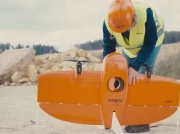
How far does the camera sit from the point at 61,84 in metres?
3.51

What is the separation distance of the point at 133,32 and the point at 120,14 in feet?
1.74

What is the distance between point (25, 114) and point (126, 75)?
103 inches

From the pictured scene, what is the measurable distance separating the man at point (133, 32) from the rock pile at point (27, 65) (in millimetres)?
10567

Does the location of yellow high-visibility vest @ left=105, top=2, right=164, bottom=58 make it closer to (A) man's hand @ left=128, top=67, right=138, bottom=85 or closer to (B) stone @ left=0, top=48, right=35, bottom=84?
(A) man's hand @ left=128, top=67, right=138, bottom=85

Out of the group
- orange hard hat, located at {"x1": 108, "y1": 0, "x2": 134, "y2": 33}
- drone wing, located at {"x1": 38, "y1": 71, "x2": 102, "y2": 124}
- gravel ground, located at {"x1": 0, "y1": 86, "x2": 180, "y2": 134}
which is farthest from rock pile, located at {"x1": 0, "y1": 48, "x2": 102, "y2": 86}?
orange hard hat, located at {"x1": 108, "y1": 0, "x2": 134, "y2": 33}

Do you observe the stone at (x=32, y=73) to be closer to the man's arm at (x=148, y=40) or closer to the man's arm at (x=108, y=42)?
the man's arm at (x=108, y=42)

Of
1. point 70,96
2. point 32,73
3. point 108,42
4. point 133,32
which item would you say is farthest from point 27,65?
point 70,96

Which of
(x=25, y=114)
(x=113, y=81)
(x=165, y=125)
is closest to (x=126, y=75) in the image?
(x=113, y=81)

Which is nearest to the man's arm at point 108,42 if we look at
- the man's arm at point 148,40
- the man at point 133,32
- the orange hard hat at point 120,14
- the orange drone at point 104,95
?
the man at point 133,32

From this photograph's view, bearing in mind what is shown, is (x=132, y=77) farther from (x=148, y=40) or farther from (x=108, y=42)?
(x=108, y=42)

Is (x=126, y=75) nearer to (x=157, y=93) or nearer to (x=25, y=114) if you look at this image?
(x=157, y=93)

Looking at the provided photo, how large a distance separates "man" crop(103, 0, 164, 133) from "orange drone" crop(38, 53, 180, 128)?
0.15m

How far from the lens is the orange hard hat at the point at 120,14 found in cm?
352

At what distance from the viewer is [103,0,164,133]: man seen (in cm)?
356
